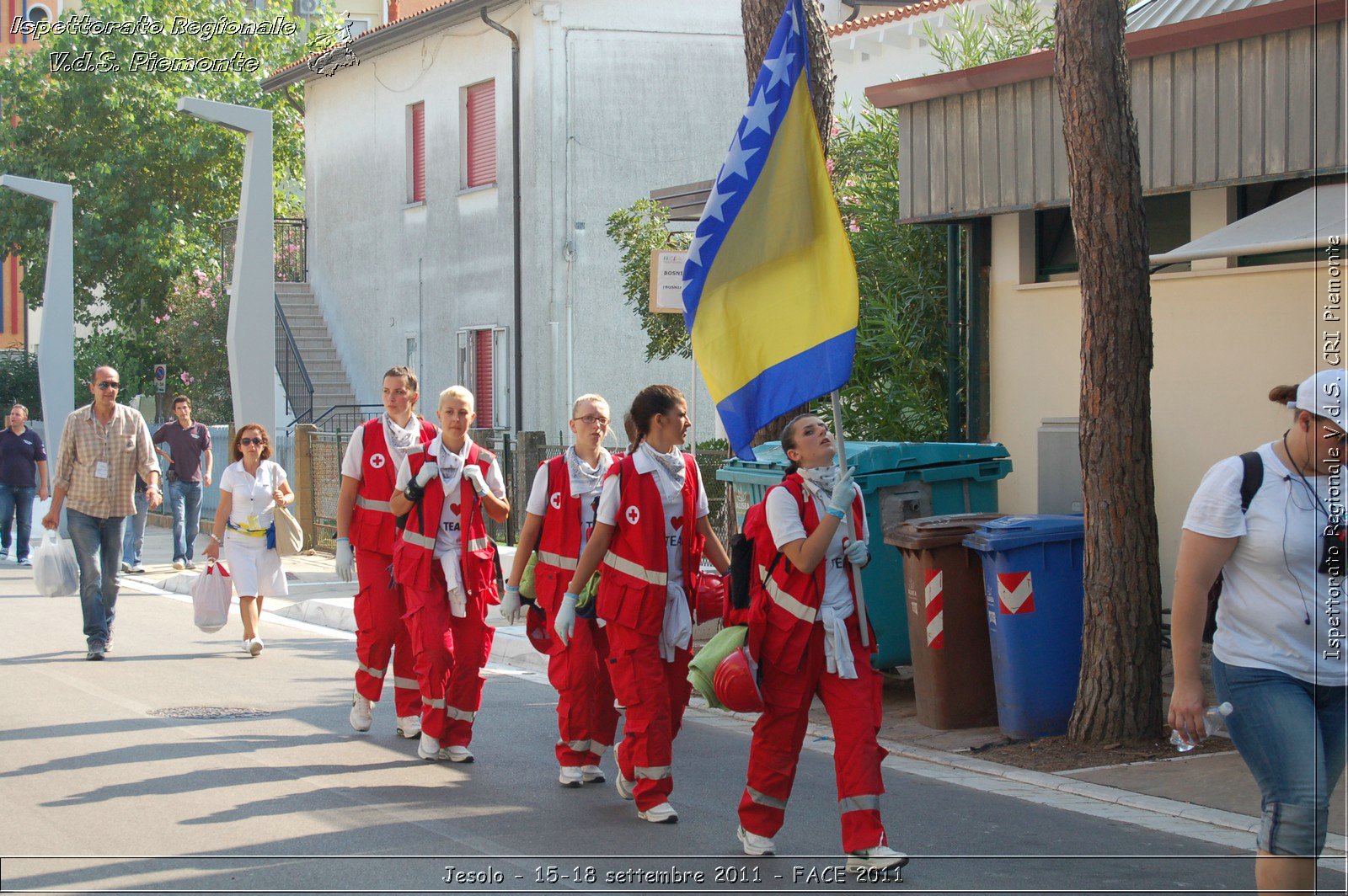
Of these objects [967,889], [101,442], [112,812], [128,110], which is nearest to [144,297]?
[128,110]

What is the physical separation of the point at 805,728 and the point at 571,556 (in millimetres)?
2063

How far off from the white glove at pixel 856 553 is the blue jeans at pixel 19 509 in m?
15.1

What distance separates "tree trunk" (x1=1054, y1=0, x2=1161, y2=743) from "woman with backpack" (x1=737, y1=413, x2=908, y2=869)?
259 centimetres

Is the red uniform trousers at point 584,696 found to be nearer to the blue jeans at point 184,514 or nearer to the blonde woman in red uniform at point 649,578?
the blonde woman in red uniform at point 649,578

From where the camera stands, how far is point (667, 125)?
79.0 ft

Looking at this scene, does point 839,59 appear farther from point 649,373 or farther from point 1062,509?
point 1062,509

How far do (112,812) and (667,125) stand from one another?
1896cm

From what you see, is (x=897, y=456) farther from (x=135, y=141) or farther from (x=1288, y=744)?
(x=135, y=141)

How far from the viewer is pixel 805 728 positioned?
18.8ft

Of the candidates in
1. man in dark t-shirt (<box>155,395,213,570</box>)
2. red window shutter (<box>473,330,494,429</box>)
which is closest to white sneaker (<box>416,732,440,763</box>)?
man in dark t-shirt (<box>155,395,213,570</box>)

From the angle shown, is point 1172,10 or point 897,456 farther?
A: point 1172,10

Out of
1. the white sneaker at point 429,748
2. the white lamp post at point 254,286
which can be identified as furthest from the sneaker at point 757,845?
the white lamp post at point 254,286

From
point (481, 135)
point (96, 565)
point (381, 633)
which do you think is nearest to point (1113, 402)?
point (381, 633)

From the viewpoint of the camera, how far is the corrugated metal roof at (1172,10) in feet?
38.7
